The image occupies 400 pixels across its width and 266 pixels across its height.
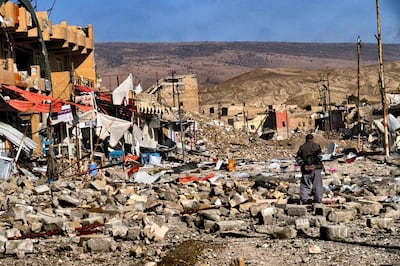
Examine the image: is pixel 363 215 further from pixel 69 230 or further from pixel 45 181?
pixel 45 181

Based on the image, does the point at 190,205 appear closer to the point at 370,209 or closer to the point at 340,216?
the point at 340,216

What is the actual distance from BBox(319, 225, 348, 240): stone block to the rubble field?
1 cm

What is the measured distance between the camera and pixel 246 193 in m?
13.0

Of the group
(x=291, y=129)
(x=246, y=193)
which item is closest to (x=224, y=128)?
(x=291, y=129)

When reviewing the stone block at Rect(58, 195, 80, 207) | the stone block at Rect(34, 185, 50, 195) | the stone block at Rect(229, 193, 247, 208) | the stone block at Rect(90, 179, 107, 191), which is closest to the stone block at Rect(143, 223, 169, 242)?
the stone block at Rect(229, 193, 247, 208)

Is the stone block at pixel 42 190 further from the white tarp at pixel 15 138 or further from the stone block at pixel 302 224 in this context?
the stone block at pixel 302 224

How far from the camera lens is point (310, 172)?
11.0 metres

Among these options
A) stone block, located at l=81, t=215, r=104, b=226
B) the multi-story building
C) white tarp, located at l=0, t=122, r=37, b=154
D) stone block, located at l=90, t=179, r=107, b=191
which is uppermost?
the multi-story building

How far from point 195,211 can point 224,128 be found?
1547 inches

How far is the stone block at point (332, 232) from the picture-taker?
25.8ft

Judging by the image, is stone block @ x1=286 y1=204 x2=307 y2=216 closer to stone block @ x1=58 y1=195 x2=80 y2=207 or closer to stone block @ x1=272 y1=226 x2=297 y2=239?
stone block @ x1=272 y1=226 x2=297 y2=239

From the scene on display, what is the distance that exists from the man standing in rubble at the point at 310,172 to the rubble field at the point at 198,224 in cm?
34

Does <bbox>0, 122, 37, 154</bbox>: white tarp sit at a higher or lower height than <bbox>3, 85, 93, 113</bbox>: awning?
lower

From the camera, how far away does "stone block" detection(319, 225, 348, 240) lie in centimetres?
786
